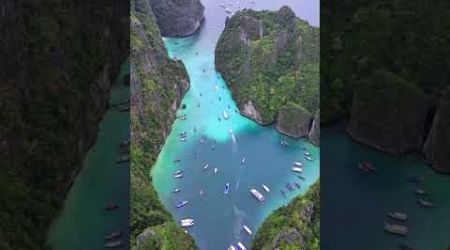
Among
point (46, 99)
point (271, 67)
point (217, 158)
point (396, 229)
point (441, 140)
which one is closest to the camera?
point (217, 158)

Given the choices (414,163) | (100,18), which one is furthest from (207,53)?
(414,163)

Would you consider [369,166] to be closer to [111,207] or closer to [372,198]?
[372,198]

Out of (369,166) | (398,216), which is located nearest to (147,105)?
(369,166)

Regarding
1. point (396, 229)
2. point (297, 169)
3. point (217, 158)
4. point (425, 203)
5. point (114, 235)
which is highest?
point (217, 158)

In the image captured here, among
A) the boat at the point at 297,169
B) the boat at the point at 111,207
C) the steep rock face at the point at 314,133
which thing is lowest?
the boat at the point at 111,207

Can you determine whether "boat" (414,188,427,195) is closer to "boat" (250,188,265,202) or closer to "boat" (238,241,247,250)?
"boat" (250,188,265,202)

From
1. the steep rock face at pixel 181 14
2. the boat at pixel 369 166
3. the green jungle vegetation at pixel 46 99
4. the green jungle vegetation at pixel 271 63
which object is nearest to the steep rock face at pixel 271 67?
the green jungle vegetation at pixel 271 63

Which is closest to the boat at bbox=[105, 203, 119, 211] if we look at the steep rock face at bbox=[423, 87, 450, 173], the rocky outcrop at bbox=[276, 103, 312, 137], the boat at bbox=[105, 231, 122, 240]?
the boat at bbox=[105, 231, 122, 240]

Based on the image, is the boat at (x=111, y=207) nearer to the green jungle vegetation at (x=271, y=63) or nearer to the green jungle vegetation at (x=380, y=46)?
the green jungle vegetation at (x=271, y=63)
